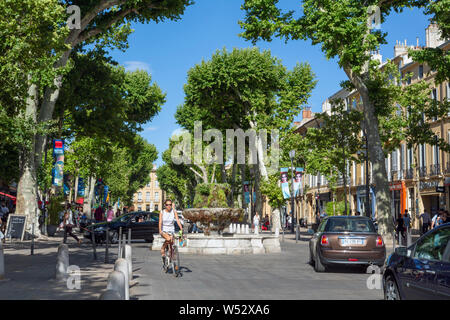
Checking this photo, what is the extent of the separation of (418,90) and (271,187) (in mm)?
13656

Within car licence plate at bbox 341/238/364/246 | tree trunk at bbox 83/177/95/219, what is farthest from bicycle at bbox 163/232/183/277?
tree trunk at bbox 83/177/95/219

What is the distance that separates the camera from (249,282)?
11305mm

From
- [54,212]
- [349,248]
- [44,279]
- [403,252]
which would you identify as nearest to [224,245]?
[349,248]

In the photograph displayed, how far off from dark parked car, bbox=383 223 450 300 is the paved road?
179cm

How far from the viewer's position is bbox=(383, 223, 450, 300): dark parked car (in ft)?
20.0

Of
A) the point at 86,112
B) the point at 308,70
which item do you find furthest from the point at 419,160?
the point at 86,112

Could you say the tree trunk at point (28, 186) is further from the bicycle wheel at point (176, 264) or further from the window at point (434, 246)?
the window at point (434, 246)

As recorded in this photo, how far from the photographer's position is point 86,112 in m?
29.8

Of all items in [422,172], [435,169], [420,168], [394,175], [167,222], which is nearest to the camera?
[167,222]

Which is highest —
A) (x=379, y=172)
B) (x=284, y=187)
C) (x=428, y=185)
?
(x=428, y=185)

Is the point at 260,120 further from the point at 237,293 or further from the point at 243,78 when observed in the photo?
the point at 237,293

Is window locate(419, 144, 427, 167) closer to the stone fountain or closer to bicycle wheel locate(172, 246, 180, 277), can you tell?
the stone fountain

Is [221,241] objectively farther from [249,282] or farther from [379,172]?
[249,282]

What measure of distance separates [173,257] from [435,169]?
32938 millimetres
